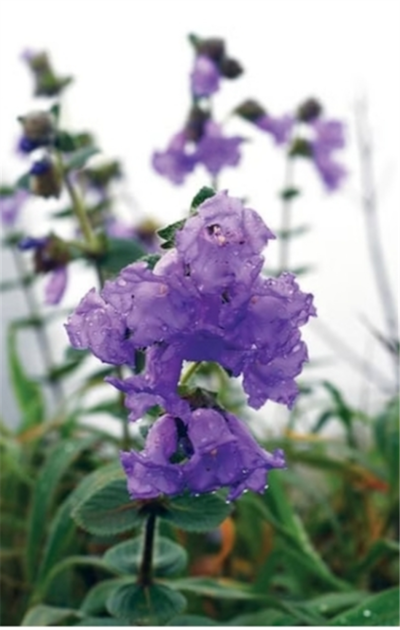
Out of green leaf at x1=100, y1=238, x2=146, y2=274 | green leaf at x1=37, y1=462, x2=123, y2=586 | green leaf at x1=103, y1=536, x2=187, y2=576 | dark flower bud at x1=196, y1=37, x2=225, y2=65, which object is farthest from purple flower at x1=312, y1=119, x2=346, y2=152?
green leaf at x1=103, y1=536, x2=187, y2=576

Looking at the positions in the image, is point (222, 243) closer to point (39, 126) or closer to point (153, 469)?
point (153, 469)

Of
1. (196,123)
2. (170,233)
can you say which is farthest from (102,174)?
(170,233)

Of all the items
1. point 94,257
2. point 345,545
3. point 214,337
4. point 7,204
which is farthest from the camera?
point 7,204

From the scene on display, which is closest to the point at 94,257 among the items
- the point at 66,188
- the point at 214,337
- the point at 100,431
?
the point at 66,188

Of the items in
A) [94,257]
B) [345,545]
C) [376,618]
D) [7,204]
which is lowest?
[376,618]

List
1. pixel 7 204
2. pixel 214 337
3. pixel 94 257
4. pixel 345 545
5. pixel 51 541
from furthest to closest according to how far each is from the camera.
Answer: pixel 7 204, pixel 345 545, pixel 94 257, pixel 51 541, pixel 214 337

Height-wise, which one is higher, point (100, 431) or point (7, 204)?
point (7, 204)

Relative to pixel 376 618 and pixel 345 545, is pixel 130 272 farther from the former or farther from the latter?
pixel 345 545

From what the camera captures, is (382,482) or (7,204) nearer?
(382,482)
